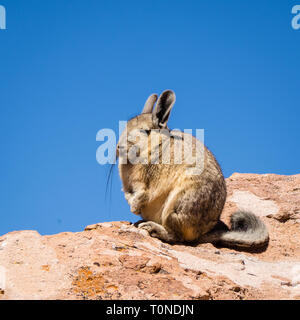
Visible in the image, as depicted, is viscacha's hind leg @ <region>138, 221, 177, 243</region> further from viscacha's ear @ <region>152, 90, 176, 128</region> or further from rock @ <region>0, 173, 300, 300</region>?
viscacha's ear @ <region>152, 90, 176, 128</region>

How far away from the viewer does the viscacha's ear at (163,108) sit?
8938 mm

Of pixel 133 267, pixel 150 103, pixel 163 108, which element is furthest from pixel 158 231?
pixel 150 103

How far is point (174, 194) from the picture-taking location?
27.9 ft

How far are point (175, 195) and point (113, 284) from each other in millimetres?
2684

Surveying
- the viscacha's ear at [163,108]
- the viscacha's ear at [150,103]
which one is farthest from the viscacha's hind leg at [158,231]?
the viscacha's ear at [150,103]

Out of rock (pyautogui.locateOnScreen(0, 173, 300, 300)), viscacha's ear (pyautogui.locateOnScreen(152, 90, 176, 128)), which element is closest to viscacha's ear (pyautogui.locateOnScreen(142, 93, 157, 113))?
viscacha's ear (pyautogui.locateOnScreen(152, 90, 176, 128))

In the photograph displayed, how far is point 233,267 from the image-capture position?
7.68 meters

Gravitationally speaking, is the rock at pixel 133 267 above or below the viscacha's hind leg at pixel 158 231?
below

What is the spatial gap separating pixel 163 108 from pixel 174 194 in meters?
1.58

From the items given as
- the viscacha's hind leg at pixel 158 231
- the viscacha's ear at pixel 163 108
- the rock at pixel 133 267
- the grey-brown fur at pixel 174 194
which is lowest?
the rock at pixel 133 267

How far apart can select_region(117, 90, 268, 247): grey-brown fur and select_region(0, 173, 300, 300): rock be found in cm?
27

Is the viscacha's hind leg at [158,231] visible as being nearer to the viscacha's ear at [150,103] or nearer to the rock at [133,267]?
the rock at [133,267]
